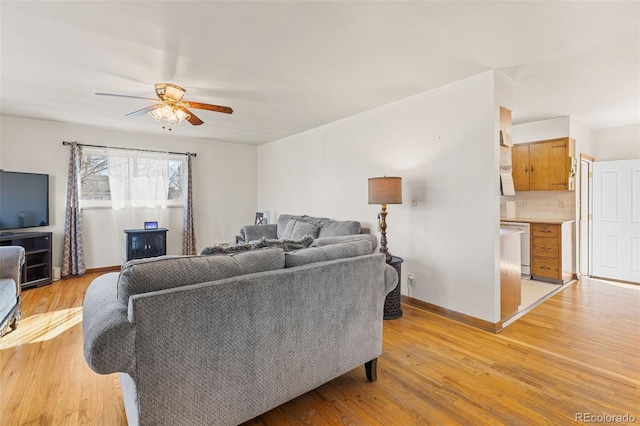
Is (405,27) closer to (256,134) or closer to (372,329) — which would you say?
(372,329)

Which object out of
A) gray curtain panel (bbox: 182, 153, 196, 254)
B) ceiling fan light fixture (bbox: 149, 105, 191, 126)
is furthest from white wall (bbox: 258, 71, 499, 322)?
gray curtain panel (bbox: 182, 153, 196, 254)

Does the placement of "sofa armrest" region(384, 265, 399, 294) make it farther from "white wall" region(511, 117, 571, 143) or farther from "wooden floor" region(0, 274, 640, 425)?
"white wall" region(511, 117, 571, 143)

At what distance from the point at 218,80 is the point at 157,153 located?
10.3 feet

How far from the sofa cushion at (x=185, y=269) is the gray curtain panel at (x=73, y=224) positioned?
4.45 m

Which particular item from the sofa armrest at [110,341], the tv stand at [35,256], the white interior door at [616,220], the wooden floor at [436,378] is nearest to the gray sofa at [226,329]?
the sofa armrest at [110,341]

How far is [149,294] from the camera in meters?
1.29

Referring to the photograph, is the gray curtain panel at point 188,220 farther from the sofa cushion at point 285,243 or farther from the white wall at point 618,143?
the white wall at point 618,143

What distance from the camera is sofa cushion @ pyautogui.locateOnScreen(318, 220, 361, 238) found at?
157 inches

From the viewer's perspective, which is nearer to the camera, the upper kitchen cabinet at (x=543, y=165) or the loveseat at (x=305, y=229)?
the loveseat at (x=305, y=229)

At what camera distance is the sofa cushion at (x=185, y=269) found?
1.35 m

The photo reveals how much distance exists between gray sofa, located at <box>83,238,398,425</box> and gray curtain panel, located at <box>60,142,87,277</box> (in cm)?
388

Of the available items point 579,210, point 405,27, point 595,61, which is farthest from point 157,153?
point 579,210

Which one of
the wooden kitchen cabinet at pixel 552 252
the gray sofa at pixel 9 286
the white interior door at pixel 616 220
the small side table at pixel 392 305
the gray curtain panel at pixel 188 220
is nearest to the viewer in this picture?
the gray sofa at pixel 9 286

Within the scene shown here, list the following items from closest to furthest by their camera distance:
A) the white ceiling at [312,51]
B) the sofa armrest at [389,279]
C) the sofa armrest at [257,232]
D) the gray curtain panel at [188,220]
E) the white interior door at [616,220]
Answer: the white ceiling at [312,51], the sofa armrest at [389,279], the white interior door at [616,220], the sofa armrest at [257,232], the gray curtain panel at [188,220]
